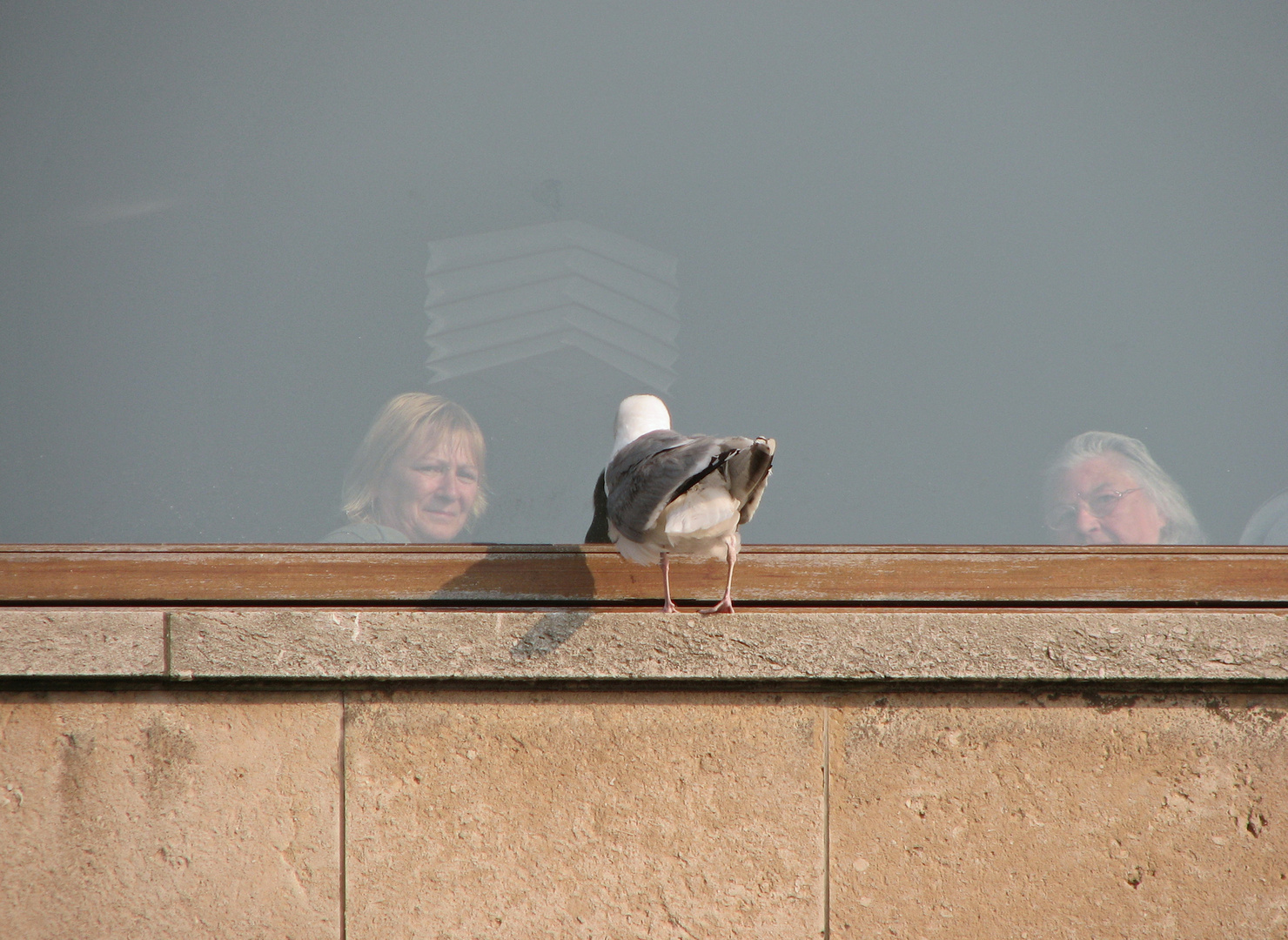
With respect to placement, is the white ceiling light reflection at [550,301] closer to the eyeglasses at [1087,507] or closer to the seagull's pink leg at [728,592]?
the seagull's pink leg at [728,592]

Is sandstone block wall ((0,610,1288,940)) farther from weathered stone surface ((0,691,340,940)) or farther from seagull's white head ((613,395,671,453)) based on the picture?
seagull's white head ((613,395,671,453))

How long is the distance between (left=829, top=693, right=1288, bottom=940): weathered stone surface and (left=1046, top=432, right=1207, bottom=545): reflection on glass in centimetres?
81

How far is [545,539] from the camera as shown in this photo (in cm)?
326

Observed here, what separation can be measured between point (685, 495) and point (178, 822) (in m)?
1.70

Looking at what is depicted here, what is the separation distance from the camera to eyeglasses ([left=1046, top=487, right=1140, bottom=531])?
3.23 meters

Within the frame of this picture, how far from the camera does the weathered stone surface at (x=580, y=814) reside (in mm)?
2518

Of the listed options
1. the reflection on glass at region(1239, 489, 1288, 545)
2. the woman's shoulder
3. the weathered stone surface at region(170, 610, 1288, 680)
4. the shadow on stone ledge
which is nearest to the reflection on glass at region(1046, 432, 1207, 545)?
the reflection on glass at region(1239, 489, 1288, 545)

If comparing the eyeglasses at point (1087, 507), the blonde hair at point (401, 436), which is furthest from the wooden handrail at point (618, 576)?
the blonde hair at point (401, 436)

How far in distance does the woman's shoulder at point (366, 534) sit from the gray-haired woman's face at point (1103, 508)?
230 cm

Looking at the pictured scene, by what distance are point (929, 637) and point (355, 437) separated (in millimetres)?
2156

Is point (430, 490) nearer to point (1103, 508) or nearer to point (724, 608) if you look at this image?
point (724, 608)

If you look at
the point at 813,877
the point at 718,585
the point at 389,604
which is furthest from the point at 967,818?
the point at 389,604

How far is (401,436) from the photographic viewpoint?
3.44 meters

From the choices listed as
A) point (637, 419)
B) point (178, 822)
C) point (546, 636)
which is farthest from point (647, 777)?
point (178, 822)
